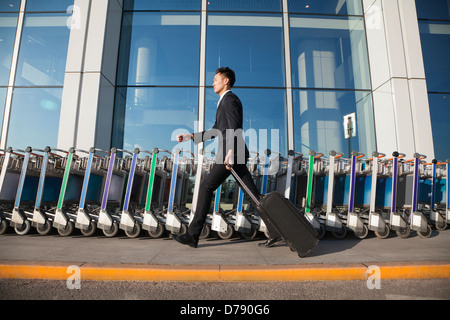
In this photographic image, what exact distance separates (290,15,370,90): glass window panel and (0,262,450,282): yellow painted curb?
714 centimetres

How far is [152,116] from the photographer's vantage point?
837cm

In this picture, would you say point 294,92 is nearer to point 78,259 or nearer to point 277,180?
point 277,180

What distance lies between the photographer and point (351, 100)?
27.5 feet

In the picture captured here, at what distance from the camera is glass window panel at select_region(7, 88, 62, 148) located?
7812 millimetres

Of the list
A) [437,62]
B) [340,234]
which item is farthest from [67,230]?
[437,62]

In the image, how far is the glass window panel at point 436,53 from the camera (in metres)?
8.41

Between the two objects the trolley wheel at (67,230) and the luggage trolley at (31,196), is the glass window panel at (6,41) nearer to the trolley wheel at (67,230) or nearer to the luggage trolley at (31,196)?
the luggage trolley at (31,196)

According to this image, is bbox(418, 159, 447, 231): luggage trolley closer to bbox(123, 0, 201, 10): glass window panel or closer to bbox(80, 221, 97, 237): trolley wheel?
bbox(80, 221, 97, 237): trolley wheel

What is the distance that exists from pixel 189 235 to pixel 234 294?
1238 mm

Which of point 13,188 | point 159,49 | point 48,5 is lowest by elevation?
point 13,188

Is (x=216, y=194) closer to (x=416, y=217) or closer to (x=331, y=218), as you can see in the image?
(x=331, y=218)

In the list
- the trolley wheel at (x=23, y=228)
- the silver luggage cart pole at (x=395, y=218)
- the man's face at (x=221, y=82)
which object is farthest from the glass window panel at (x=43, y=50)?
the silver luggage cart pole at (x=395, y=218)

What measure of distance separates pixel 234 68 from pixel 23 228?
7192mm

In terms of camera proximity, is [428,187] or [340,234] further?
[428,187]
